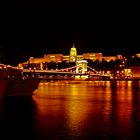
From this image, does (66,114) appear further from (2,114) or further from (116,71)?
(116,71)

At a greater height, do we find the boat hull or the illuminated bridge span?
the illuminated bridge span

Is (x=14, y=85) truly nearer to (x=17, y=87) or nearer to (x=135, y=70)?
(x=17, y=87)

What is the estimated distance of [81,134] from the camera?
11023 millimetres

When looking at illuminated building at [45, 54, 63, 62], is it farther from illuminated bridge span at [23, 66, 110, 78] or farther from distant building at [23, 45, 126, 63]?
illuminated bridge span at [23, 66, 110, 78]

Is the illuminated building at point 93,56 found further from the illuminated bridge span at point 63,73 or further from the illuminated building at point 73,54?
the illuminated bridge span at point 63,73

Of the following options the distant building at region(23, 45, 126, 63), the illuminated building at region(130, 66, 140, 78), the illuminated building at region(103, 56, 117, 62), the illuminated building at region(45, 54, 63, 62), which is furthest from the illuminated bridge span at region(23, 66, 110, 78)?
the illuminated building at region(45, 54, 63, 62)

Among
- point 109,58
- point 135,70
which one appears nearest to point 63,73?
point 135,70

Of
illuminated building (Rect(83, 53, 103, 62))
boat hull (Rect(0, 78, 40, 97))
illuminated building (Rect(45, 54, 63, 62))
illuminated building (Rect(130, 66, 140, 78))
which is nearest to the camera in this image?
boat hull (Rect(0, 78, 40, 97))

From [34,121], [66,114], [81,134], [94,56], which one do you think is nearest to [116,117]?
[66,114]

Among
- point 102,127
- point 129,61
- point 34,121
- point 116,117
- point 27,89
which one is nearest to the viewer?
point 102,127

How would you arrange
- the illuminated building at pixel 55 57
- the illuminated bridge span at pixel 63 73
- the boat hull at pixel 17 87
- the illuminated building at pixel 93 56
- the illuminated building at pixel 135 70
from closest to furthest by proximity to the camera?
the boat hull at pixel 17 87, the illuminated bridge span at pixel 63 73, the illuminated building at pixel 135 70, the illuminated building at pixel 93 56, the illuminated building at pixel 55 57

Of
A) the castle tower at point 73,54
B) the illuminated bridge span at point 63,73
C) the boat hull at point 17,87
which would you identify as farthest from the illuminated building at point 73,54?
the boat hull at point 17,87

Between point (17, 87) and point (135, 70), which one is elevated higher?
point (135, 70)

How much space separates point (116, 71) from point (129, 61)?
5.25m
